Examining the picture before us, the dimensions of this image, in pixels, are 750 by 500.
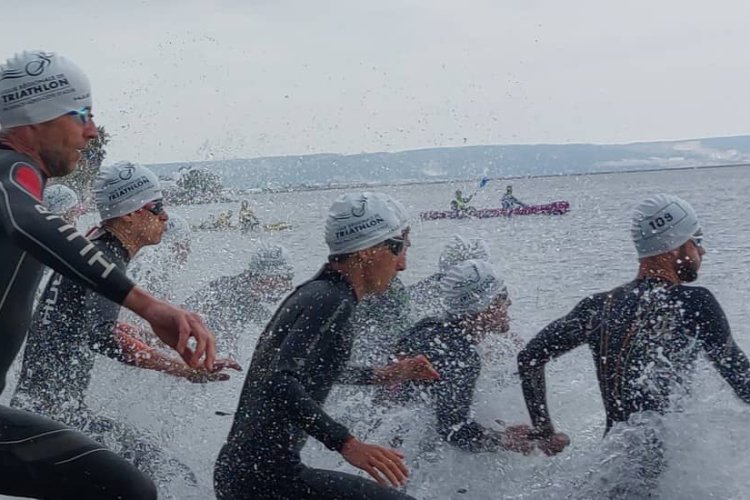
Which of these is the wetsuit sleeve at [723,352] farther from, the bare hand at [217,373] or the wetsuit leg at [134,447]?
the wetsuit leg at [134,447]

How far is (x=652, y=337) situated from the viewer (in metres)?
4.73

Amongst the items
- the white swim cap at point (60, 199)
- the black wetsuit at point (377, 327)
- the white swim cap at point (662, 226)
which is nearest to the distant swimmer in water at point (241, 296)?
the white swim cap at point (60, 199)

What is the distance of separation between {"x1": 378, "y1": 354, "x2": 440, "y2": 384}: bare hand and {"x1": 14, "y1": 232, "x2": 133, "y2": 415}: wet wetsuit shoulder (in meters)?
1.31

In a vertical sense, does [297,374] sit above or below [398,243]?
below

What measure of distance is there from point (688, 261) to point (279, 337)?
2249 mm

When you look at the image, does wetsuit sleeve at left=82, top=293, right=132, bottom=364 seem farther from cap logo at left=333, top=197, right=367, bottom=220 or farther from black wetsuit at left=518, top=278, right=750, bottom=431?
black wetsuit at left=518, top=278, right=750, bottom=431

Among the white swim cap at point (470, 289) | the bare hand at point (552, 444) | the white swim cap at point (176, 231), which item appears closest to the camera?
the bare hand at point (552, 444)

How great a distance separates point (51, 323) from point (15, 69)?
137cm

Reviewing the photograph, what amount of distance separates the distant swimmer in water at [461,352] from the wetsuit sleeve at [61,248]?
2658mm

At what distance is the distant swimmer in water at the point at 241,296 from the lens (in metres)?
8.87

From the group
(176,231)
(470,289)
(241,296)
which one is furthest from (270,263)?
(470,289)

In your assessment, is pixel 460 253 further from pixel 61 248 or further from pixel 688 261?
pixel 61 248

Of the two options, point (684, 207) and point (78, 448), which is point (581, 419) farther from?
point (78, 448)

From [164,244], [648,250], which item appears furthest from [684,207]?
[164,244]
